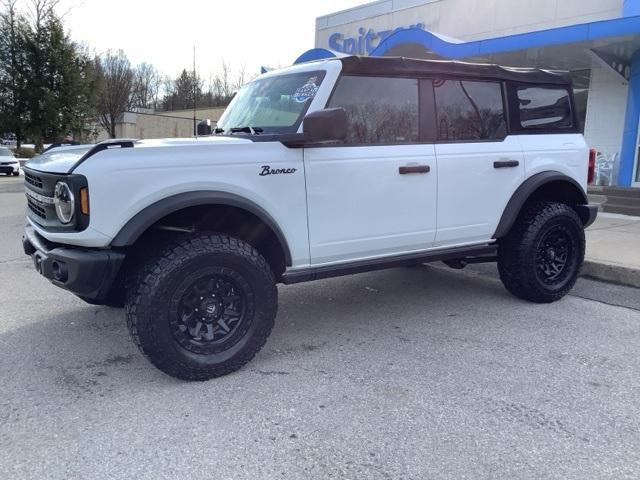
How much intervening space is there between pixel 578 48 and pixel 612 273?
21.6 ft

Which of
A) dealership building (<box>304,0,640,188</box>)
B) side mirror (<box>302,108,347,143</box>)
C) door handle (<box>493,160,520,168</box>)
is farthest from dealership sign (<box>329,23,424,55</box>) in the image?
side mirror (<box>302,108,347,143</box>)

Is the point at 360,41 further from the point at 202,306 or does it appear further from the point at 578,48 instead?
the point at 202,306

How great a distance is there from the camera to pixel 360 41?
17953mm

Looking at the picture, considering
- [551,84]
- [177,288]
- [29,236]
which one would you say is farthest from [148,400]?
[551,84]

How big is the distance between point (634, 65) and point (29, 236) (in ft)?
38.7

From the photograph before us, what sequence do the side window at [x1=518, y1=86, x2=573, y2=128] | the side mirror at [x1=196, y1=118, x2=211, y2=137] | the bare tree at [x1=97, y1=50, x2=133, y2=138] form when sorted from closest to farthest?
1. the side window at [x1=518, y1=86, x2=573, y2=128]
2. the side mirror at [x1=196, y1=118, x2=211, y2=137]
3. the bare tree at [x1=97, y1=50, x2=133, y2=138]

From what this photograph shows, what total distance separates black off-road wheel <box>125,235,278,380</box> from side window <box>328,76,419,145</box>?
1.20 metres

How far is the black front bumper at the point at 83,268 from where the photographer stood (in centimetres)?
291

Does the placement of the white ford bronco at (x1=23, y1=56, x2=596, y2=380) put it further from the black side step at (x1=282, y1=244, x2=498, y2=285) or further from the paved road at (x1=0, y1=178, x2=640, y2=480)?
the paved road at (x1=0, y1=178, x2=640, y2=480)

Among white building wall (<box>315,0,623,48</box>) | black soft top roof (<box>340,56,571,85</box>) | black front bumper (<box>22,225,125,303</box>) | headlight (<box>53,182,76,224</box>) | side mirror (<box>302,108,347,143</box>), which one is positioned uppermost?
white building wall (<box>315,0,623,48</box>)

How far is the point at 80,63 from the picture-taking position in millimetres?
32188

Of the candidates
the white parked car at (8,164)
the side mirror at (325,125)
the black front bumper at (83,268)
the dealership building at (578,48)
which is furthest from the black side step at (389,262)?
the white parked car at (8,164)

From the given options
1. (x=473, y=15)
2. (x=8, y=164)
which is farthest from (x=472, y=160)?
(x=8, y=164)

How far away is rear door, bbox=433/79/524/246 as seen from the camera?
4121 mm
